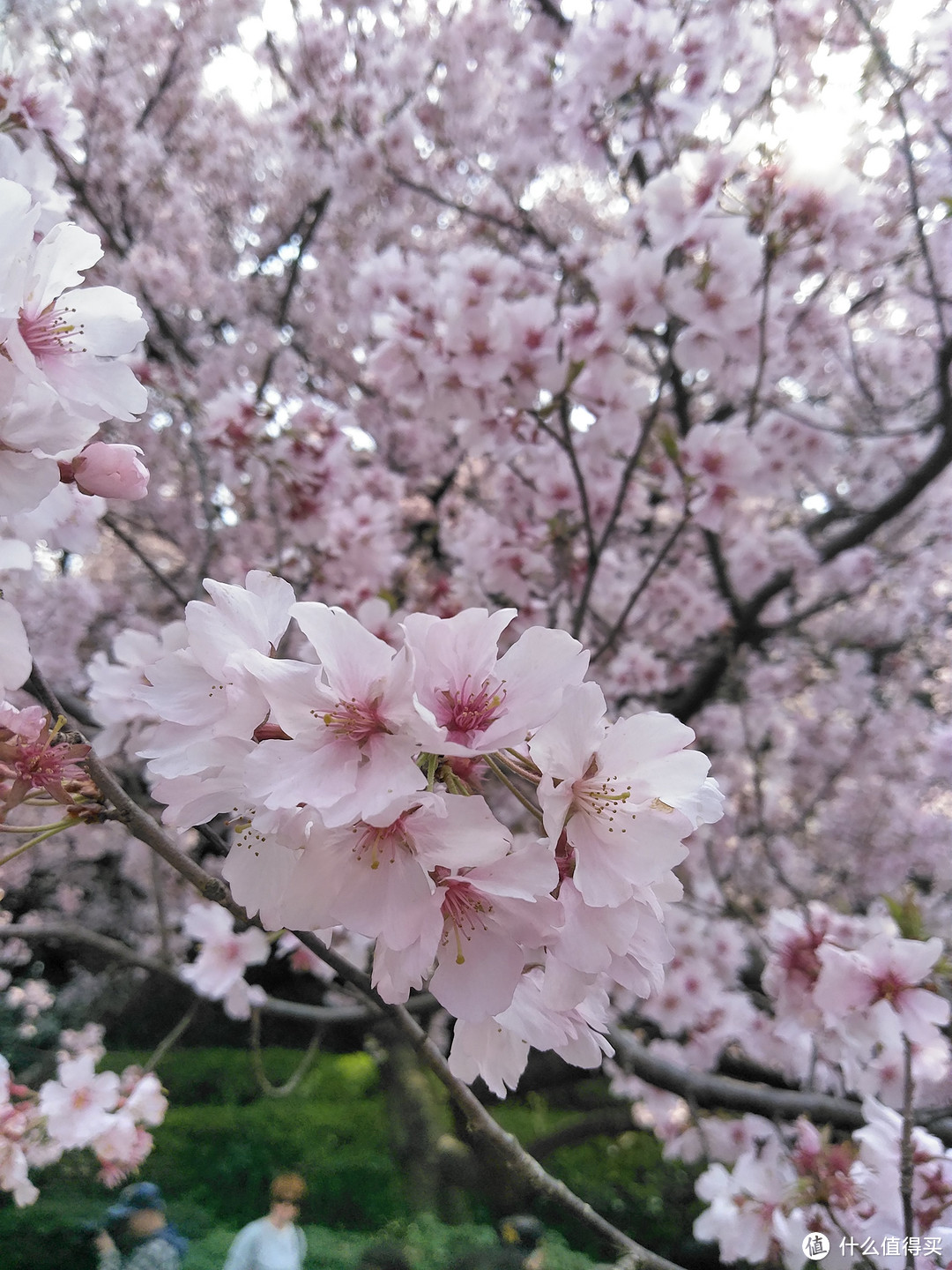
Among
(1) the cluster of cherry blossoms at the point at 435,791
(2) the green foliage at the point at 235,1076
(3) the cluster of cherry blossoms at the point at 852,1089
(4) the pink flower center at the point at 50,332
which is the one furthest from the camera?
(2) the green foliage at the point at 235,1076

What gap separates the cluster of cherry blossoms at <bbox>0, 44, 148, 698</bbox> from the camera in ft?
2.02

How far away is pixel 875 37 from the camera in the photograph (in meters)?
2.35

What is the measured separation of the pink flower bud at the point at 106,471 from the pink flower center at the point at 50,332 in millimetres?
96

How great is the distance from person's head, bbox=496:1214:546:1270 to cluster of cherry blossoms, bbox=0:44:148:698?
4.82 m

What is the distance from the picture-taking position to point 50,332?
734 mm

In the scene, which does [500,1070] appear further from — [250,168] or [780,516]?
[250,168]

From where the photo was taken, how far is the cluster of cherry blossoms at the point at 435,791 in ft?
1.93

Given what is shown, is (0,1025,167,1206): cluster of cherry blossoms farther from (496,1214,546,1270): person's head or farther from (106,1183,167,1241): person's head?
(496,1214,546,1270): person's head

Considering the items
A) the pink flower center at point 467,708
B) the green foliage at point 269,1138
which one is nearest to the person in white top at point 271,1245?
the green foliage at point 269,1138

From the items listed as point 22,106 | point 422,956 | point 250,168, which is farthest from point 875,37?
point 250,168

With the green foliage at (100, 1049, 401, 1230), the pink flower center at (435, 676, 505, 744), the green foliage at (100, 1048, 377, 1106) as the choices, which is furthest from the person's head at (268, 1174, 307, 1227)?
the pink flower center at (435, 676, 505, 744)

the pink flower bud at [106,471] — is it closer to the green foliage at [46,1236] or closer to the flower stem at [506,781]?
the flower stem at [506,781]

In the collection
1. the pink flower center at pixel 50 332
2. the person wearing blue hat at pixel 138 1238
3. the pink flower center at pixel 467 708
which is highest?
the pink flower center at pixel 50 332

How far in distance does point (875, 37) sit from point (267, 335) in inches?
123
